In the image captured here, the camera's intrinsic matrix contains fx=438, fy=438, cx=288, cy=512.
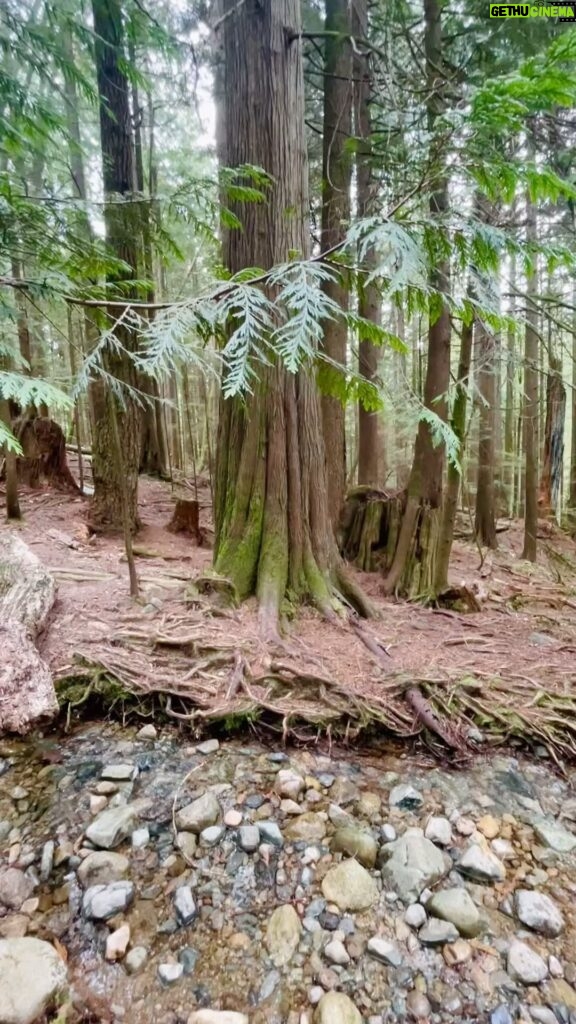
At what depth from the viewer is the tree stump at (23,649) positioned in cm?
224

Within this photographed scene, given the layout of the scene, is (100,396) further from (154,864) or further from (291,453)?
(154,864)

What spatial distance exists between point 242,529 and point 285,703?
151 cm

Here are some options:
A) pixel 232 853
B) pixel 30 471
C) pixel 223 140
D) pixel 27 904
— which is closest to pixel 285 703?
pixel 232 853

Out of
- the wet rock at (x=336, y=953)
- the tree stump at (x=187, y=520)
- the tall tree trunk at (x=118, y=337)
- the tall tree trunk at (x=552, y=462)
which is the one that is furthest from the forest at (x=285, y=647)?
the tall tree trunk at (x=552, y=462)

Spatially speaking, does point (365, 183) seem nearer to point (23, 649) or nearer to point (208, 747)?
point (23, 649)

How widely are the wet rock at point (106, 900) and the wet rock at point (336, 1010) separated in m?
0.70

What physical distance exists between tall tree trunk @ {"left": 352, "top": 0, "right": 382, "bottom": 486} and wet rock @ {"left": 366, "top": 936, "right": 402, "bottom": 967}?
332 cm

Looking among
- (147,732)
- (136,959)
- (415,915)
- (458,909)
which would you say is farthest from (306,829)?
(147,732)

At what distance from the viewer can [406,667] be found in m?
3.00

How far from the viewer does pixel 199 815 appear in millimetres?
1888

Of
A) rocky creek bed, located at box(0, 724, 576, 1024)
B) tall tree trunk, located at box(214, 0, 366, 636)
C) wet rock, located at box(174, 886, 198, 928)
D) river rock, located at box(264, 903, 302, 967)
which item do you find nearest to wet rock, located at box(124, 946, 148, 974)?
rocky creek bed, located at box(0, 724, 576, 1024)

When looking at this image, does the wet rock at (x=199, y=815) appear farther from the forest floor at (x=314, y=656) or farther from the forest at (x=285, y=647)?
the forest floor at (x=314, y=656)

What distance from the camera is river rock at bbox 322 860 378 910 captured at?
1572 millimetres

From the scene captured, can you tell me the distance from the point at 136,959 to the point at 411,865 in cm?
101
